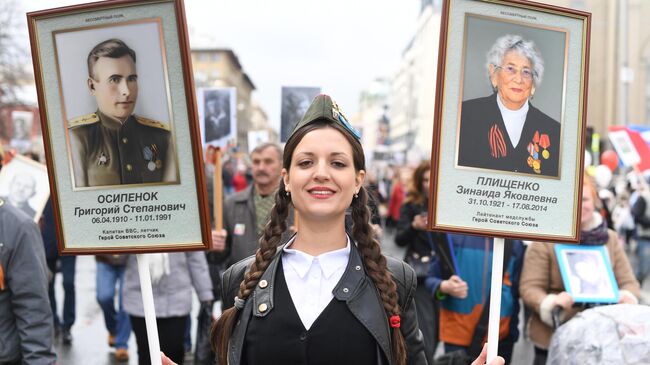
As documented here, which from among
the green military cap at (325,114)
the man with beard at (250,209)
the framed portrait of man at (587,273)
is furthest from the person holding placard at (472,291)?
the green military cap at (325,114)

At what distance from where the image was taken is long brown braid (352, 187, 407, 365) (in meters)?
2.69

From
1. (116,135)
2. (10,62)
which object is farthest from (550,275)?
(10,62)

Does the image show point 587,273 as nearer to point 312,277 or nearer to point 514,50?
point 514,50

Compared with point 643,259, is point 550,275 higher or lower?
higher

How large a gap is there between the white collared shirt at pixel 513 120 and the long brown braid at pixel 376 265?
0.59m

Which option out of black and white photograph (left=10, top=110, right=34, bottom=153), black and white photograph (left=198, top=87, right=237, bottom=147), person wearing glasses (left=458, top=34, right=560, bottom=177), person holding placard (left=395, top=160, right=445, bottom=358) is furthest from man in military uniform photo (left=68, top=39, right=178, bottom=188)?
black and white photograph (left=10, top=110, right=34, bottom=153)


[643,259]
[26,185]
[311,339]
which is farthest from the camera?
[643,259]

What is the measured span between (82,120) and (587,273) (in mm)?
3431

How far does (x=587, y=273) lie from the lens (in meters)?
5.14

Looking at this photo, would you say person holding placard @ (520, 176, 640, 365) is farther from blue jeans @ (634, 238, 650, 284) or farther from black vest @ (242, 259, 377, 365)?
blue jeans @ (634, 238, 650, 284)

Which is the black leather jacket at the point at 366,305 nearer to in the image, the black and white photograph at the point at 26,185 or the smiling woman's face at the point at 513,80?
the smiling woman's face at the point at 513,80

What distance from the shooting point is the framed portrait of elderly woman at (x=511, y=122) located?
9.78 ft

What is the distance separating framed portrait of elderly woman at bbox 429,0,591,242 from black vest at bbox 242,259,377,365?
1.86 feet

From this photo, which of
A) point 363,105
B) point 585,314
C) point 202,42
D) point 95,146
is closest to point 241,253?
point 585,314
